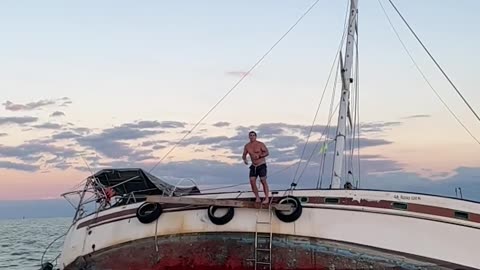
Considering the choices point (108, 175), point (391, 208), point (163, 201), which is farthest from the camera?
point (108, 175)

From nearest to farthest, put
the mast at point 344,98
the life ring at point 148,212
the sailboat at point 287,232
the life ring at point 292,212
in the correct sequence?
the sailboat at point 287,232
the life ring at point 292,212
the life ring at point 148,212
the mast at point 344,98

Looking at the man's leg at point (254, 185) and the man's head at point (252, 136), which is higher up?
the man's head at point (252, 136)

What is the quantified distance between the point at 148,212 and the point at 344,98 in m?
7.23

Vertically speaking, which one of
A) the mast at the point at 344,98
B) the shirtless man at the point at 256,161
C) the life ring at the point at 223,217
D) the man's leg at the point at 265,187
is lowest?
the life ring at the point at 223,217

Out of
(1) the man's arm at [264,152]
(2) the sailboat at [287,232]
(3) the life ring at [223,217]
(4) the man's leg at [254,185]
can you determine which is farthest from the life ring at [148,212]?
(1) the man's arm at [264,152]

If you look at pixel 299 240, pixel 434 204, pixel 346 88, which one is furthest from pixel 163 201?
pixel 346 88

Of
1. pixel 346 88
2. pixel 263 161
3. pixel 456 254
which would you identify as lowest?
pixel 456 254

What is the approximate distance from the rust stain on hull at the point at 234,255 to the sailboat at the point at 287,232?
2 centimetres

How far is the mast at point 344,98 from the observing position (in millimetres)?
17469

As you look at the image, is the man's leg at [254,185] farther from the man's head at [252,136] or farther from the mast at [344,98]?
Answer: the mast at [344,98]

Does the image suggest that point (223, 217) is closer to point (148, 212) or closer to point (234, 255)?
point (234, 255)

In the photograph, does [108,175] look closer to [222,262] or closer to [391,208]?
[222,262]

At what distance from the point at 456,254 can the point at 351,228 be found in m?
2.24

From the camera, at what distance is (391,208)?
1327cm
